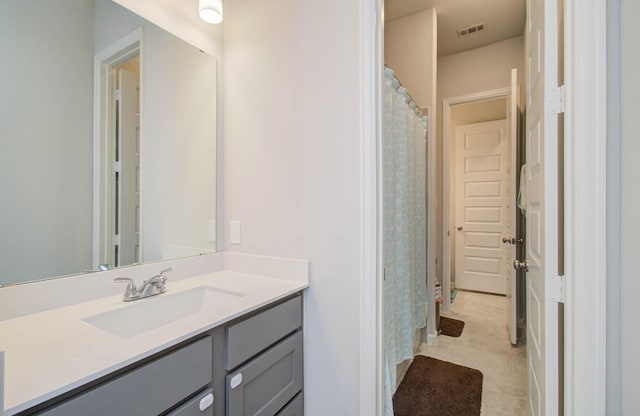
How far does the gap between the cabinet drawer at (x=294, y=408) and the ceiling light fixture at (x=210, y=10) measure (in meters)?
1.91

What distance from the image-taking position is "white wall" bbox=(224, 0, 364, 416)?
1.24 metres

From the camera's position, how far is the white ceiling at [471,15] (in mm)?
2459

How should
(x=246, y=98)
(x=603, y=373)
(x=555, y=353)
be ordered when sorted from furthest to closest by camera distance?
1. (x=246, y=98)
2. (x=555, y=353)
3. (x=603, y=373)

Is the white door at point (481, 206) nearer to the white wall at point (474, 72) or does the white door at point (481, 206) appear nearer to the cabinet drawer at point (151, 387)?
the white wall at point (474, 72)

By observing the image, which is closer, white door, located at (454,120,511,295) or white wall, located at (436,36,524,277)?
white wall, located at (436,36,524,277)

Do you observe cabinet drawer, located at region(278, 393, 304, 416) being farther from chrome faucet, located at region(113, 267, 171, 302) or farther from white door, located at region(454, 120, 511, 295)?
white door, located at region(454, 120, 511, 295)

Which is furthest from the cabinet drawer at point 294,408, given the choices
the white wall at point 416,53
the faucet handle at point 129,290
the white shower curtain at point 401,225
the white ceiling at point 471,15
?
the white ceiling at point 471,15

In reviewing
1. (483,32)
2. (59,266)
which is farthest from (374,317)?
(483,32)

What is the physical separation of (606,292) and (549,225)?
0.24m

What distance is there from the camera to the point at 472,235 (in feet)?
13.0

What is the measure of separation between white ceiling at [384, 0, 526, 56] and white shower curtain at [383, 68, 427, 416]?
3.53ft

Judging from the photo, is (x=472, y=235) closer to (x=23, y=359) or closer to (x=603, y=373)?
(x=603, y=373)

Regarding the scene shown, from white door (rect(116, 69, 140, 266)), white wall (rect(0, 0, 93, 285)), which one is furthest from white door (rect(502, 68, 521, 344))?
white wall (rect(0, 0, 93, 285))

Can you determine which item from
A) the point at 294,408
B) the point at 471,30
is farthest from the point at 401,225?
the point at 471,30
